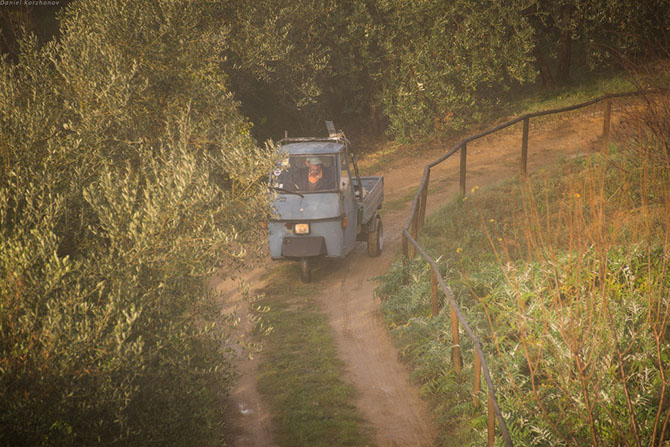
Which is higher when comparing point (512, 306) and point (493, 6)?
point (493, 6)

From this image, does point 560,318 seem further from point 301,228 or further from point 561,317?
point 301,228

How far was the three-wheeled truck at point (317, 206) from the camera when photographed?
10.4 metres

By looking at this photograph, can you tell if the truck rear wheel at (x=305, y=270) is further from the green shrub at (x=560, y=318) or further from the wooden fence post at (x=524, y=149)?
the wooden fence post at (x=524, y=149)

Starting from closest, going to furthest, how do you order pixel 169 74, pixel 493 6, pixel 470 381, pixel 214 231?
pixel 214 231 → pixel 470 381 → pixel 169 74 → pixel 493 6

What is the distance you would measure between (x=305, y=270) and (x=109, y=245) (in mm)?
4974

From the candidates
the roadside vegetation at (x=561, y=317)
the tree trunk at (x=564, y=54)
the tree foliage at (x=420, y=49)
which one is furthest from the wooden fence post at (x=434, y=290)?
the tree trunk at (x=564, y=54)

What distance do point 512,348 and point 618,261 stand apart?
2.09 m

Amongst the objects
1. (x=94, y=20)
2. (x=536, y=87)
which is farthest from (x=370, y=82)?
(x=94, y=20)

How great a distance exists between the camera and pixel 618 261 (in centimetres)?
772

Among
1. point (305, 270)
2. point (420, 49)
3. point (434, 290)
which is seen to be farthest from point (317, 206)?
point (420, 49)

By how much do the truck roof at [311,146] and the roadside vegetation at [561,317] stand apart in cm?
250

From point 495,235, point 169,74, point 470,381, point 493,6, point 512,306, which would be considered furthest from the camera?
point 493,6

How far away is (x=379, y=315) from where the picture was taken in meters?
9.40

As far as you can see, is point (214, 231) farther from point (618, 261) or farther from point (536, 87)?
point (536, 87)
